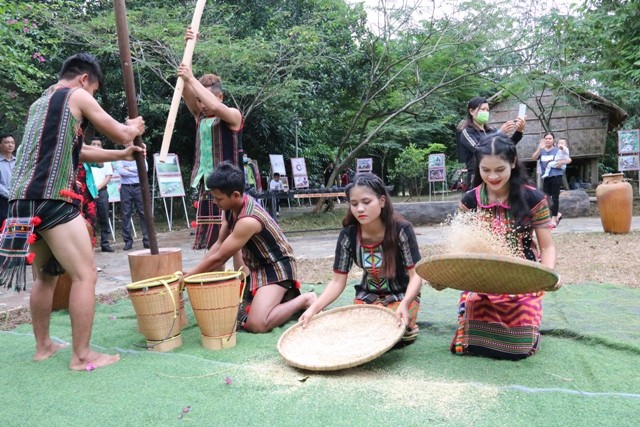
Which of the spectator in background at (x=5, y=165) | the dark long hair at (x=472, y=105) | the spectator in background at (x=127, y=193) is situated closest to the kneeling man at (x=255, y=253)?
the dark long hair at (x=472, y=105)

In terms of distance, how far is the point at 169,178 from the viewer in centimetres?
1008

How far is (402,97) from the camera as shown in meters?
11.2

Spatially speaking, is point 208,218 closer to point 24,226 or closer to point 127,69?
point 127,69

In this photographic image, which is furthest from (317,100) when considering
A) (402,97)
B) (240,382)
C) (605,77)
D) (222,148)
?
(240,382)

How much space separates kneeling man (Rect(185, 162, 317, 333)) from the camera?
9.52ft

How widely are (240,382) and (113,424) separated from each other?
0.52 m

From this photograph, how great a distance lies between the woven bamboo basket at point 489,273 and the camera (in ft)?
6.23

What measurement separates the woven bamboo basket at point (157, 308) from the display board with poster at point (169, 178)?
750 centimetres

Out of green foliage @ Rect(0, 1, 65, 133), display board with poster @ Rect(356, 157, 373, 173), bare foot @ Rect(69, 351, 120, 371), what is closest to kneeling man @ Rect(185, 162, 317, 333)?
bare foot @ Rect(69, 351, 120, 371)

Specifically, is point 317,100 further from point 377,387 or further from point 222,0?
point 377,387

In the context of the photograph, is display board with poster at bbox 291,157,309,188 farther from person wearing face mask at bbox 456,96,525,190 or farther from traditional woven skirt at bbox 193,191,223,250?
traditional woven skirt at bbox 193,191,223,250

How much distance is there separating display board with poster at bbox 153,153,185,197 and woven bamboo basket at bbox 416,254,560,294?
846cm

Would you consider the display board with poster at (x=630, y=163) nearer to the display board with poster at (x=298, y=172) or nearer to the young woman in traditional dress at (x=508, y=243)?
the display board with poster at (x=298, y=172)

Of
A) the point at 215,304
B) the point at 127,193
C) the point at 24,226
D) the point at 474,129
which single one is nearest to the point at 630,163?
the point at 474,129
